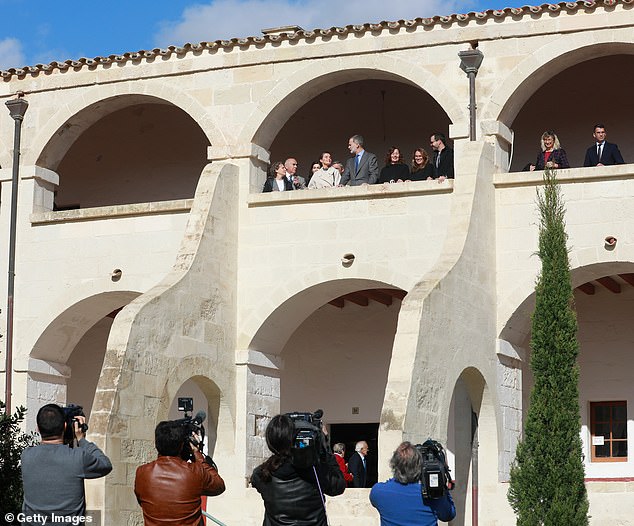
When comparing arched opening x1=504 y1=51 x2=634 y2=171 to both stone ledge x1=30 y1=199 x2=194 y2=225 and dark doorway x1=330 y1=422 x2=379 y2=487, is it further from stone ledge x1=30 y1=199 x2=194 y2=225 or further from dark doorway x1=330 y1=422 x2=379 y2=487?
stone ledge x1=30 y1=199 x2=194 y2=225

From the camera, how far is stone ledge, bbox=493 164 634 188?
54.8 ft

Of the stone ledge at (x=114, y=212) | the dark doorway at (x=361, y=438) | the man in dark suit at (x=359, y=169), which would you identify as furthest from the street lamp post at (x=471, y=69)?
the dark doorway at (x=361, y=438)

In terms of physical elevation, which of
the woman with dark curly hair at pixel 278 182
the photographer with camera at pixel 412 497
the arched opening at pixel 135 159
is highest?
the arched opening at pixel 135 159

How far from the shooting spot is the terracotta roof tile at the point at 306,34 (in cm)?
1733

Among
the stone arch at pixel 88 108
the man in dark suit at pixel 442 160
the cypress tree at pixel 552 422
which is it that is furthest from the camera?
the stone arch at pixel 88 108

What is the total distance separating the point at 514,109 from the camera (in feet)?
58.4

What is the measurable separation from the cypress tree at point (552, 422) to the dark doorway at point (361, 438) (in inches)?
230

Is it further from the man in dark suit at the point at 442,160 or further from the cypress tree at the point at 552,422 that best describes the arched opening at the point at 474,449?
the man in dark suit at the point at 442,160

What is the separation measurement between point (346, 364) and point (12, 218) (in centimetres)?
588

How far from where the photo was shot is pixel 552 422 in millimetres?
15000

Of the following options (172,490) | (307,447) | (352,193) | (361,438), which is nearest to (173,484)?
A: (172,490)

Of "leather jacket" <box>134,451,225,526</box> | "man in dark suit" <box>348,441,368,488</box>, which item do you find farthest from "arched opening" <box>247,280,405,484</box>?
"leather jacket" <box>134,451,225,526</box>

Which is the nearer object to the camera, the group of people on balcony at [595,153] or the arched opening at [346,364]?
the group of people on balcony at [595,153]

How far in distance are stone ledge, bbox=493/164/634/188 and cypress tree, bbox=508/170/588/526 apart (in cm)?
158
